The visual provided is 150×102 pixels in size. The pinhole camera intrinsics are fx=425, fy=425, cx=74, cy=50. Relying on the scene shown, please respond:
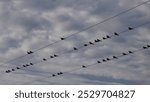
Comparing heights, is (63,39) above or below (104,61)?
above

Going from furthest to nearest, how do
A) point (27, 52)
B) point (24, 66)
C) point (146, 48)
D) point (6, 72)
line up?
1. point (6, 72)
2. point (24, 66)
3. point (27, 52)
4. point (146, 48)

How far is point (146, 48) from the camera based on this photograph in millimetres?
70500

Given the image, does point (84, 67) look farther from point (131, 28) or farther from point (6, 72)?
point (6, 72)

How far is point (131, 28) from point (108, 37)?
4.53 meters

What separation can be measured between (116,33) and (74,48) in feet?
38.1

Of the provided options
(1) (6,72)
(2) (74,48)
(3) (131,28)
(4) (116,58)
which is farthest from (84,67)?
(1) (6,72)

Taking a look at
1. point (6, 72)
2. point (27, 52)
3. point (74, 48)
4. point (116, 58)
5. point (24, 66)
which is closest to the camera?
point (116, 58)

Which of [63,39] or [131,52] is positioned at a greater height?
[63,39]

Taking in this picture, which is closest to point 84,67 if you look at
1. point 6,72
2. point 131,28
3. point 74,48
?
point 74,48

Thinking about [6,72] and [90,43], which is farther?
[6,72]

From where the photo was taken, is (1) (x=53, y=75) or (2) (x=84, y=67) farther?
(1) (x=53, y=75)

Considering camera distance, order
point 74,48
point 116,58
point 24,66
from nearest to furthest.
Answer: point 116,58 → point 74,48 → point 24,66

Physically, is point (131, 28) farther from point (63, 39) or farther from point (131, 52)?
point (63, 39)

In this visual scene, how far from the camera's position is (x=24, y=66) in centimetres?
10150
